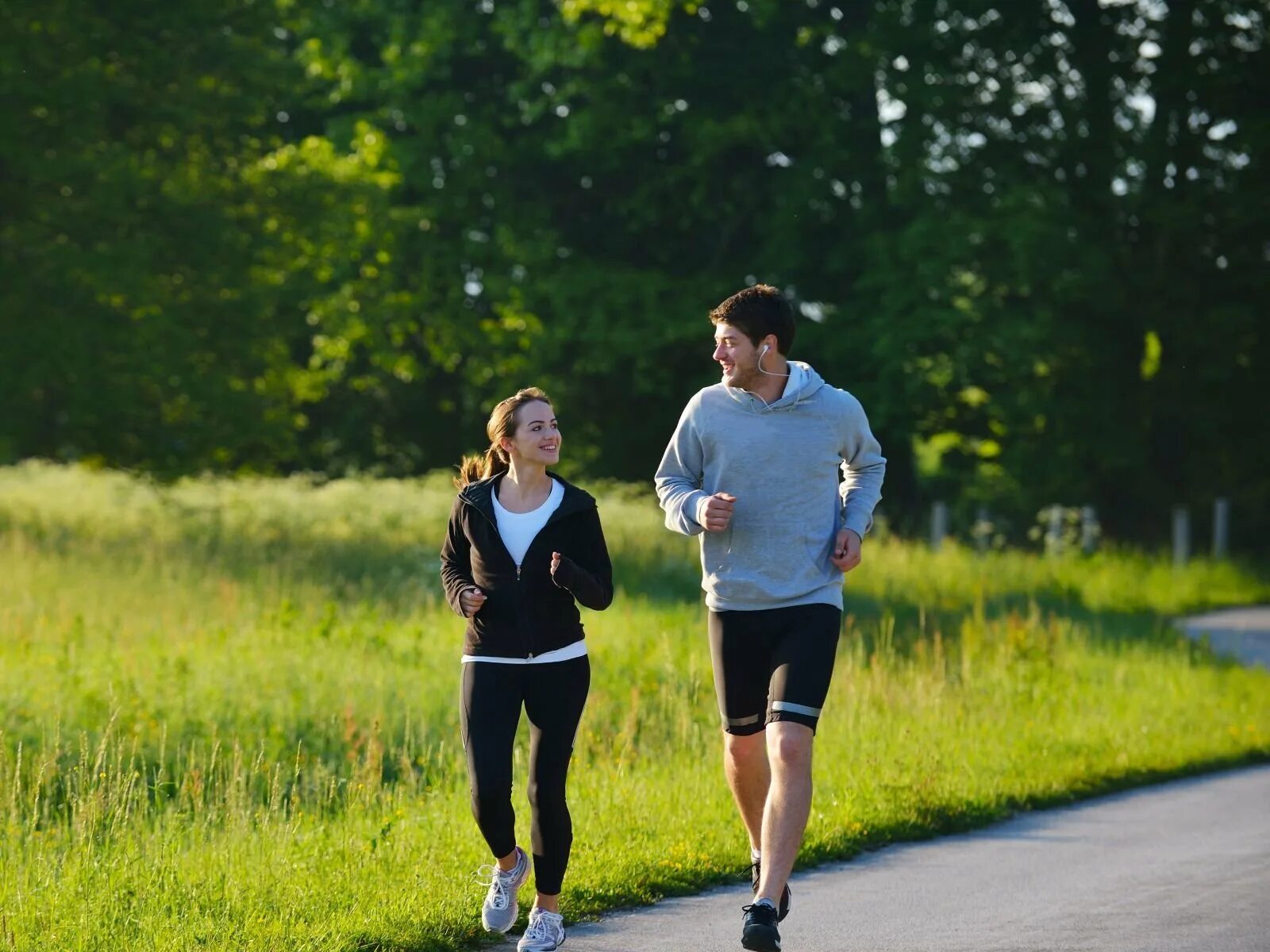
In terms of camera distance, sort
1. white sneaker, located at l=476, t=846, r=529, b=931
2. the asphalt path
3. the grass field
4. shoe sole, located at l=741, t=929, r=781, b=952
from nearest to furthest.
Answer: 1. shoe sole, located at l=741, t=929, r=781, b=952
2. white sneaker, located at l=476, t=846, r=529, b=931
3. the asphalt path
4. the grass field

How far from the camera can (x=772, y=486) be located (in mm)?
6648

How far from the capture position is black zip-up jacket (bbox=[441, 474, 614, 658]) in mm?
6230

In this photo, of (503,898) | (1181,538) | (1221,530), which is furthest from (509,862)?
(1221,530)

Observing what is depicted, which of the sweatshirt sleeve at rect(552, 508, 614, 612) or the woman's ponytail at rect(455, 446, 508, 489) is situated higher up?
the woman's ponytail at rect(455, 446, 508, 489)

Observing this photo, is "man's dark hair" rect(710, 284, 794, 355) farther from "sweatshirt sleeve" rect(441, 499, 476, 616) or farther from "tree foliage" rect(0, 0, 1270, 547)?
"tree foliage" rect(0, 0, 1270, 547)

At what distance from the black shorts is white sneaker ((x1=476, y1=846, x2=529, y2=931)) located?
35.1 inches

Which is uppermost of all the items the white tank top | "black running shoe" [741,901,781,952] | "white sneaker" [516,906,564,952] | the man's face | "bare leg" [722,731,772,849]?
the man's face

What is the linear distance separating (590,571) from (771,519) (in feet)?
2.29

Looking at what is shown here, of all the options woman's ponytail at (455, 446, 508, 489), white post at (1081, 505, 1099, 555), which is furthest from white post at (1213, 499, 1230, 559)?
woman's ponytail at (455, 446, 508, 489)

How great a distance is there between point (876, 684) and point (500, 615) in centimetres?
596

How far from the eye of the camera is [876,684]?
11859 millimetres

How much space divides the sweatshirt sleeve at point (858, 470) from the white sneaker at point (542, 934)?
162cm

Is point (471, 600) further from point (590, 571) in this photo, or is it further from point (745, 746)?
point (745, 746)

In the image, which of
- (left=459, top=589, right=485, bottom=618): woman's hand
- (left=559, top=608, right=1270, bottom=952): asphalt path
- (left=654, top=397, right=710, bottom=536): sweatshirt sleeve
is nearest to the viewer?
(left=459, top=589, right=485, bottom=618): woman's hand
